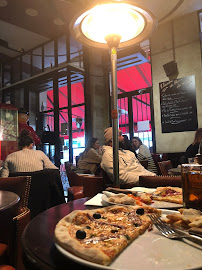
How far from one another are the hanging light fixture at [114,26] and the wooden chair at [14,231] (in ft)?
2.48

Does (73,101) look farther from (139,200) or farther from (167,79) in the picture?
(139,200)

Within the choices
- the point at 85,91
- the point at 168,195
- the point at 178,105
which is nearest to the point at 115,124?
the point at 168,195

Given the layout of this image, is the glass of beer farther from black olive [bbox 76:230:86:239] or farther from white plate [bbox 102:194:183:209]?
black olive [bbox 76:230:86:239]

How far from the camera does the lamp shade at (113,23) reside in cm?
133

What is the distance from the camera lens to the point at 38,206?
103 inches

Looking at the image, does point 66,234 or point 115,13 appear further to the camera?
point 115,13

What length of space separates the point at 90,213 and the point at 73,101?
7402 mm

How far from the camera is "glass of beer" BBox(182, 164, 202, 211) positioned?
0.94 m

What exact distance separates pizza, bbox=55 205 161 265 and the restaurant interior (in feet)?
2.27

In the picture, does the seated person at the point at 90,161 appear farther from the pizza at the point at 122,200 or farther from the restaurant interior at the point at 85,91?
the pizza at the point at 122,200

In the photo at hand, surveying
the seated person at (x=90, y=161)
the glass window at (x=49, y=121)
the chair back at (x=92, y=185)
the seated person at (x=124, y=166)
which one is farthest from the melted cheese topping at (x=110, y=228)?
the glass window at (x=49, y=121)

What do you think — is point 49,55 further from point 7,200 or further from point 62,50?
point 7,200

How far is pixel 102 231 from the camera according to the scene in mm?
702

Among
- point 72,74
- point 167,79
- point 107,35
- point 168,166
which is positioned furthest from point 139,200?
point 72,74
